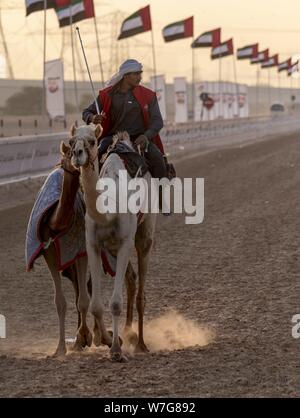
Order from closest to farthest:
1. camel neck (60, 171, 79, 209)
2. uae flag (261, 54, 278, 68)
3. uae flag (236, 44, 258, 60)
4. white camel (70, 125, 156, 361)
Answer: white camel (70, 125, 156, 361) → camel neck (60, 171, 79, 209) → uae flag (236, 44, 258, 60) → uae flag (261, 54, 278, 68)

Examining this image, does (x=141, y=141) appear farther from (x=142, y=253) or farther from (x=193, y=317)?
(x=193, y=317)

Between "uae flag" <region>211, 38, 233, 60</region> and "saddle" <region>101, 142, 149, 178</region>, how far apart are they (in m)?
64.6

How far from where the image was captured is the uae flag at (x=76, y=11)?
37500mm

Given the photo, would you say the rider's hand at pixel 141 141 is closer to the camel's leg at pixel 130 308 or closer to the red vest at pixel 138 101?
the red vest at pixel 138 101

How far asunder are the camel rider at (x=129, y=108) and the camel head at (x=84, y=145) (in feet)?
4.30

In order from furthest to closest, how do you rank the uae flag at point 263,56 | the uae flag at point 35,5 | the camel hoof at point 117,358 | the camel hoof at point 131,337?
the uae flag at point 263,56 < the uae flag at point 35,5 < the camel hoof at point 131,337 < the camel hoof at point 117,358

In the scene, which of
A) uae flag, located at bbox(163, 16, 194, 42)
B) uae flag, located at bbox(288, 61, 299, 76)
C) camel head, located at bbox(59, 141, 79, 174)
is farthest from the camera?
uae flag, located at bbox(288, 61, 299, 76)

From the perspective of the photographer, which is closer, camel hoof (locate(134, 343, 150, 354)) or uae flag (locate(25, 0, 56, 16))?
camel hoof (locate(134, 343, 150, 354))

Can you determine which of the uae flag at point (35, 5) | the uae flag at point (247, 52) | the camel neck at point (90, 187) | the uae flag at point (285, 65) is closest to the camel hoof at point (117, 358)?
the camel neck at point (90, 187)

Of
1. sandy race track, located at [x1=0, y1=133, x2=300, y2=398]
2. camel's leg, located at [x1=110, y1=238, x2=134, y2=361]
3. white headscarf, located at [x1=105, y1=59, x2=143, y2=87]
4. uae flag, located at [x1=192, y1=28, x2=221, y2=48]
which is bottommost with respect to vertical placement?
sandy race track, located at [x1=0, y1=133, x2=300, y2=398]

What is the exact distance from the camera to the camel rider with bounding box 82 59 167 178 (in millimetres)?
8898

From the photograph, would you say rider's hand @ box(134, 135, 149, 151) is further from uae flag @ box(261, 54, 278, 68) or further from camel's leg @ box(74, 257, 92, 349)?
uae flag @ box(261, 54, 278, 68)

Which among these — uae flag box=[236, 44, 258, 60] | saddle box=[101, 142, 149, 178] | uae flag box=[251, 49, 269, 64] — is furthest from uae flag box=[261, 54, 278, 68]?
saddle box=[101, 142, 149, 178]

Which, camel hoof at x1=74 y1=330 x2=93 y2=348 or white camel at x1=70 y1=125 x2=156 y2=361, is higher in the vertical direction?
white camel at x1=70 y1=125 x2=156 y2=361
